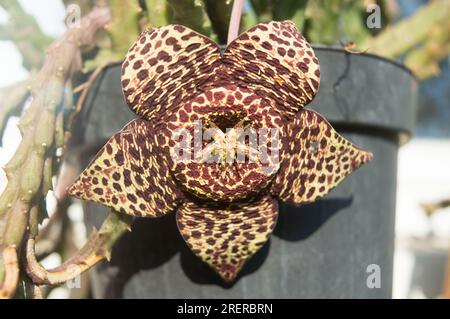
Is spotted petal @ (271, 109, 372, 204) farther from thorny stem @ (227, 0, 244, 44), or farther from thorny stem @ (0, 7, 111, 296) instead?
thorny stem @ (0, 7, 111, 296)

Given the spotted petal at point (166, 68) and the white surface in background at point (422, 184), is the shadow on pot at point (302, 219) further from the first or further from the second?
the white surface in background at point (422, 184)

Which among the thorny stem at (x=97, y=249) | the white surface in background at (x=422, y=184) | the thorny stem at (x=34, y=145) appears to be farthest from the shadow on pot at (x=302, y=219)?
the white surface in background at (x=422, y=184)

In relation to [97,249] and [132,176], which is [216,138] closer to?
[132,176]

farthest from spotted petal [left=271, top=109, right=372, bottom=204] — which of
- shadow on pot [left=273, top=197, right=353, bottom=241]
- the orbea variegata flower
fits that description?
shadow on pot [left=273, top=197, right=353, bottom=241]

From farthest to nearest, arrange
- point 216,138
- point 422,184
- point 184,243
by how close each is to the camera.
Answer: point 422,184 → point 184,243 → point 216,138

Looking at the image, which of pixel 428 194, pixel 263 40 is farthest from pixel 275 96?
pixel 428 194

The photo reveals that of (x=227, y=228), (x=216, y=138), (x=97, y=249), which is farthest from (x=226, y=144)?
(x=97, y=249)
